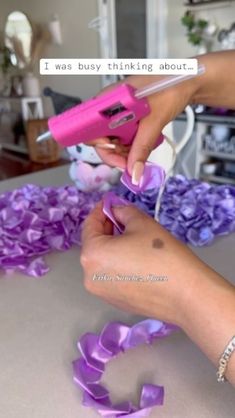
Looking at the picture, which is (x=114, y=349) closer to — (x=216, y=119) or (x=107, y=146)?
(x=107, y=146)

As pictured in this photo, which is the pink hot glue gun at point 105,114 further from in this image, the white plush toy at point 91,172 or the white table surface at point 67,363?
the white plush toy at point 91,172

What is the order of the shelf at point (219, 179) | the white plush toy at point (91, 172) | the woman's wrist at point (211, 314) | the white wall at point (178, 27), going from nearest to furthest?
the woman's wrist at point (211, 314) < the white plush toy at point (91, 172) < the shelf at point (219, 179) < the white wall at point (178, 27)

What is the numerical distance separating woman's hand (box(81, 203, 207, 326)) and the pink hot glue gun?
86mm

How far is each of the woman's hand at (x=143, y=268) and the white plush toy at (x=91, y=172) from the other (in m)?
0.45

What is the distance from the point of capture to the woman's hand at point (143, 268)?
31 cm

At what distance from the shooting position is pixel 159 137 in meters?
0.40

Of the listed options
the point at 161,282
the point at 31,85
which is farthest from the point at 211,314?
the point at 31,85

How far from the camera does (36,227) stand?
62 cm

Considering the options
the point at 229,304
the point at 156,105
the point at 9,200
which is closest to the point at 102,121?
the point at 156,105

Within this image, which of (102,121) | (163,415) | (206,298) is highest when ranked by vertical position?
(102,121)

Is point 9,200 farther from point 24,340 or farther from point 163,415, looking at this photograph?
point 163,415

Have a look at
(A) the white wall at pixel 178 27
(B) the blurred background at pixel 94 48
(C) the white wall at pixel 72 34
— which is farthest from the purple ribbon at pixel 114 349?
(C) the white wall at pixel 72 34

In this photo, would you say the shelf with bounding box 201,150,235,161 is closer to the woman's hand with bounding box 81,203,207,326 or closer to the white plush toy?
the white plush toy

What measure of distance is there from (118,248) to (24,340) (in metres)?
0.16
